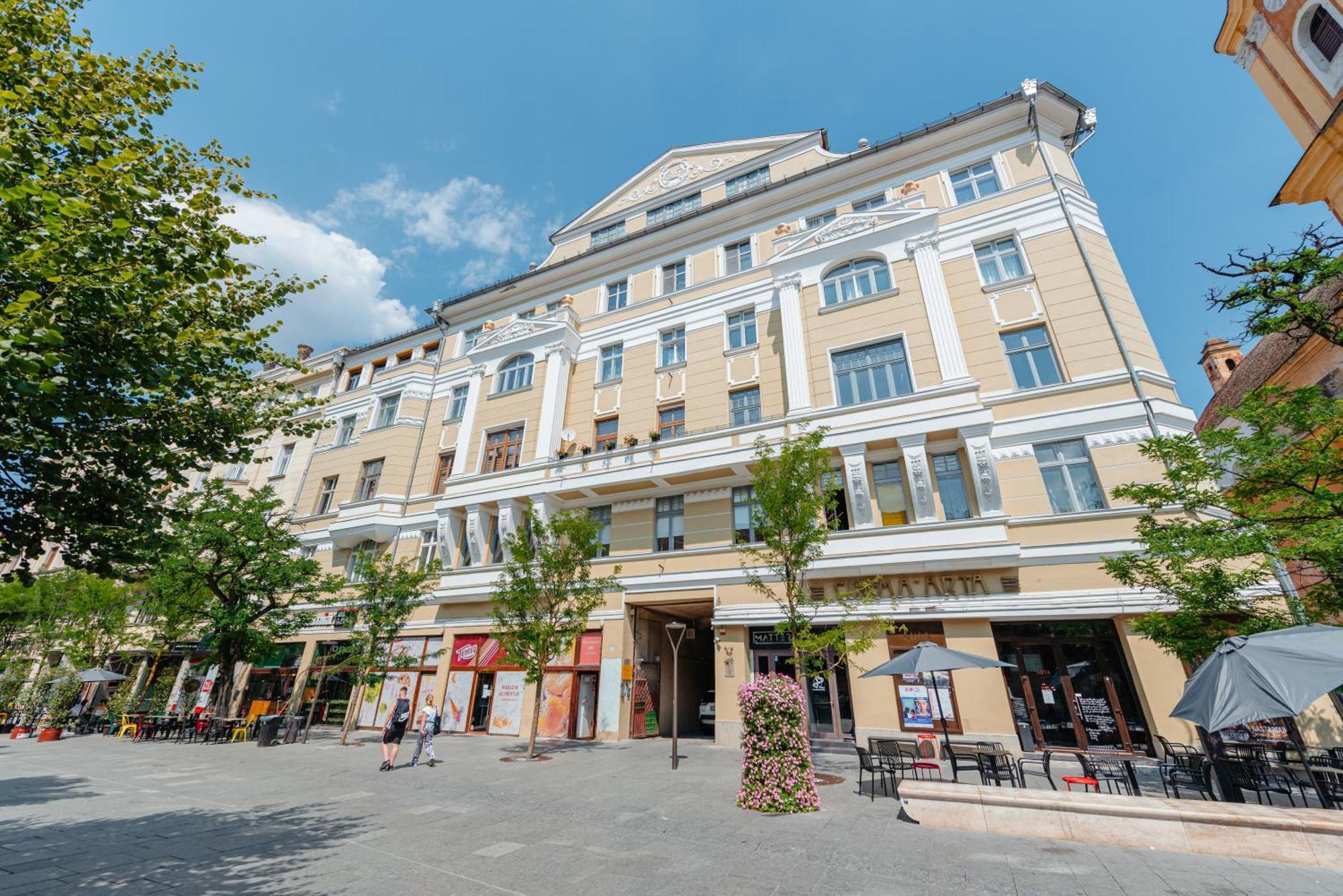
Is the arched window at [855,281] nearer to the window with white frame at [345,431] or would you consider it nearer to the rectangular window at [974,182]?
the rectangular window at [974,182]

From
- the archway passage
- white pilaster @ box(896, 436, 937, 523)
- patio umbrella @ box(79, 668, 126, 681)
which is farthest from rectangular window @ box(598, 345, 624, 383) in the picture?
patio umbrella @ box(79, 668, 126, 681)

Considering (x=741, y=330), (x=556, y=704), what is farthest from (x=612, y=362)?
(x=556, y=704)

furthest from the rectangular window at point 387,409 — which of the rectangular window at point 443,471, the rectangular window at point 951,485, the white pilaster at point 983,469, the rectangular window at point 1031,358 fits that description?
the rectangular window at point 1031,358

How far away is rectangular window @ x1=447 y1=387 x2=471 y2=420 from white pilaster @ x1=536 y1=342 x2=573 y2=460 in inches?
212

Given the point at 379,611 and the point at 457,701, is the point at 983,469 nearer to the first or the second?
the point at 379,611

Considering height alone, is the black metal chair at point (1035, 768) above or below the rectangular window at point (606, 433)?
below

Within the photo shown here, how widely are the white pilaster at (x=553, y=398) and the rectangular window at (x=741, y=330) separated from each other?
767 cm

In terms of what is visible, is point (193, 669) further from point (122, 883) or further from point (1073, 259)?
point (1073, 259)

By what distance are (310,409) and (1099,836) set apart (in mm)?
36609

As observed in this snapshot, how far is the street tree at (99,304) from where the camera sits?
5449 millimetres

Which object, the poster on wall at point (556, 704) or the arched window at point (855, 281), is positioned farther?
the arched window at point (855, 281)

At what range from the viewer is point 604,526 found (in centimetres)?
2094

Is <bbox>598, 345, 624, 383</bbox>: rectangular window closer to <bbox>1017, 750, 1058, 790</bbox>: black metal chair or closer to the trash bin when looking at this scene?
the trash bin

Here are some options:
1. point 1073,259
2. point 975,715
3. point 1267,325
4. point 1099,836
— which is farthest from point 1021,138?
point 1099,836
